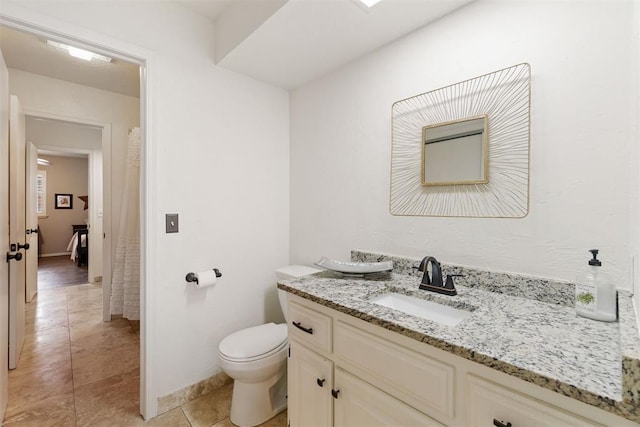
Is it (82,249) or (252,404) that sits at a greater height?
(82,249)

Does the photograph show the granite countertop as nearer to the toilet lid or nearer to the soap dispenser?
the soap dispenser

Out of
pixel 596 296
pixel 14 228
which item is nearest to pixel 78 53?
pixel 14 228

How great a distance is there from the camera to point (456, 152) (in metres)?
1.40

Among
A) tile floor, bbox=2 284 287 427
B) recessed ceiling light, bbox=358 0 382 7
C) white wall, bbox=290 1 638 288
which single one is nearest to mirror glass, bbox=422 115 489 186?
white wall, bbox=290 1 638 288

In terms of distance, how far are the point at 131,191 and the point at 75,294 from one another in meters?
2.19

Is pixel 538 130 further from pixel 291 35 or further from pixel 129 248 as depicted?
pixel 129 248

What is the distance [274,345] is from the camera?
166 cm

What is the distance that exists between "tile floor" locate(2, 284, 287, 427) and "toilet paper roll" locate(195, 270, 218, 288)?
75cm

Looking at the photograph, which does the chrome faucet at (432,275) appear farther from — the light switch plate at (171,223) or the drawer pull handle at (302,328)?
the light switch plate at (171,223)

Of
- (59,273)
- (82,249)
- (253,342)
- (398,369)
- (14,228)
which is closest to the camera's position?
(398,369)

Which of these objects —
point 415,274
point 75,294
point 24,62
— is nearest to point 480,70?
point 415,274

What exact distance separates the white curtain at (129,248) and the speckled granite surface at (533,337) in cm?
229

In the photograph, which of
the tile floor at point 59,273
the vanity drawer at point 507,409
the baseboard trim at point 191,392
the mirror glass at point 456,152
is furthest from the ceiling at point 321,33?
the tile floor at point 59,273

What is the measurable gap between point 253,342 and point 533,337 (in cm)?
139
